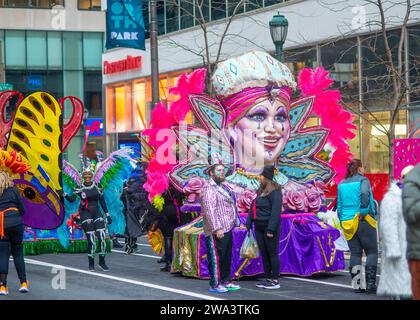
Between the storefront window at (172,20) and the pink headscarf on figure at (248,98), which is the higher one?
the storefront window at (172,20)

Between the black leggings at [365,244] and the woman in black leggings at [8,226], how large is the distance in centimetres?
418

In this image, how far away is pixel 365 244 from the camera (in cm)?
1277

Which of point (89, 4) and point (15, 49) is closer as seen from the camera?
Result: point (15, 49)

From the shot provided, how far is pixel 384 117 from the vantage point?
27.2 metres

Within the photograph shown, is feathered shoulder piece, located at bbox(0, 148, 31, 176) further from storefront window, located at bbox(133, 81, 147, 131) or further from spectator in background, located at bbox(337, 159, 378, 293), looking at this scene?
storefront window, located at bbox(133, 81, 147, 131)

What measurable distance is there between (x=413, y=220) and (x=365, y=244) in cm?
482

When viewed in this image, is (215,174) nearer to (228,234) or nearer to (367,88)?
(228,234)

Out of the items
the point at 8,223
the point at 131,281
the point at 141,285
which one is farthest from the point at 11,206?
the point at 131,281

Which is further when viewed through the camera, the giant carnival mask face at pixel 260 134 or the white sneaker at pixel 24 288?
the giant carnival mask face at pixel 260 134

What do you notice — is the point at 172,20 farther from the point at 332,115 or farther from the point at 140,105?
the point at 332,115

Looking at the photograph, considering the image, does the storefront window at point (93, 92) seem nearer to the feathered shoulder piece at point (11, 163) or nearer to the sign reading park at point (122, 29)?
the sign reading park at point (122, 29)

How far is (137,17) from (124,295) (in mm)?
14585

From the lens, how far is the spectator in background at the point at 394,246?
1036cm

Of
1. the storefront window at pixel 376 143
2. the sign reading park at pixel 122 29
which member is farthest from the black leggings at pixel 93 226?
the storefront window at pixel 376 143
